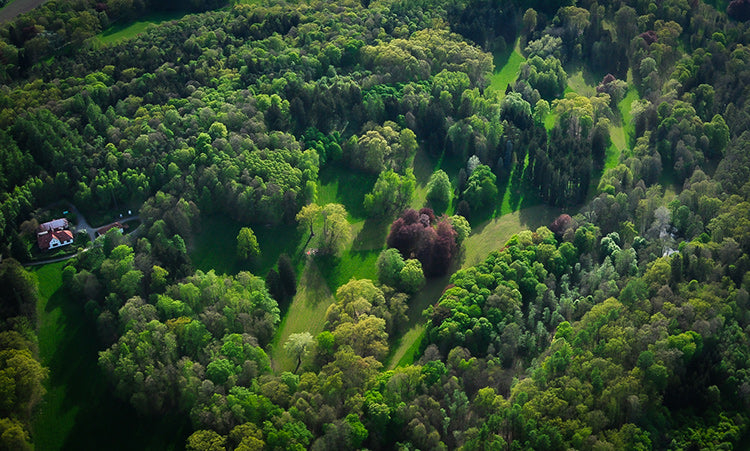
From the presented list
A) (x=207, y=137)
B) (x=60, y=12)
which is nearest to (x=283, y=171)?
(x=207, y=137)

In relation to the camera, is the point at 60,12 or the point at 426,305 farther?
the point at 60,12

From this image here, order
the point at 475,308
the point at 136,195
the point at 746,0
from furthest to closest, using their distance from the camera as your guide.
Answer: the point at 746,0
the point at 136,195
the point at 475,308

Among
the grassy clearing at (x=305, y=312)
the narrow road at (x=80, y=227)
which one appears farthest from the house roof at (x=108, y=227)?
→ the grassy clearing at (x=305, y=312)

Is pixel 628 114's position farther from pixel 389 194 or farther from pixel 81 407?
pixel 81 407

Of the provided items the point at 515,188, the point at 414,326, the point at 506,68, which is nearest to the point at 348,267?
the point at 414,326

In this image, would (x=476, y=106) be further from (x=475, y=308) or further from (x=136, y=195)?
(x=136, y=195)

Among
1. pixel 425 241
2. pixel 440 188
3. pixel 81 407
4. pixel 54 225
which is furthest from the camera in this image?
pixel 440 188
